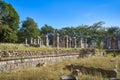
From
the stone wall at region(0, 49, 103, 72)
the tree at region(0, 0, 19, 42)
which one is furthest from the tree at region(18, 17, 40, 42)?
the stone wall at region(0, 49, 103, 72)

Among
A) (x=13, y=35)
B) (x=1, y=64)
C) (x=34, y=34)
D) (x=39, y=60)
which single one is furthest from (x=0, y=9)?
(x=1, y=64)

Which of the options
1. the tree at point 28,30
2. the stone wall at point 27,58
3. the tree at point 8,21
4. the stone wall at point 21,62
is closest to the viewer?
the stone wall at point 21,62

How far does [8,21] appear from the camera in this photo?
50.6m

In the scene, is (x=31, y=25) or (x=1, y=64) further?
(x=31, y=25)

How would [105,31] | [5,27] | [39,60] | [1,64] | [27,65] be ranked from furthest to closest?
[105,31]
[5,27]
[39,60]
[27,65]
[1,64]

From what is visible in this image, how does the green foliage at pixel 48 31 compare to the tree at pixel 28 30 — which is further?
the green foliage at pixel 48 31

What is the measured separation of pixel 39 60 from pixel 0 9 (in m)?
34.0

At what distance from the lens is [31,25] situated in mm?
63906

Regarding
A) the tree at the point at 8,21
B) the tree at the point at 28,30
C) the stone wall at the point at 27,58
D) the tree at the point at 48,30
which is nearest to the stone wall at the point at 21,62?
the stone wall at the point at 27,58

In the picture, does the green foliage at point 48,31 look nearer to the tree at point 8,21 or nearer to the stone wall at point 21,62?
the tree at point 8,21

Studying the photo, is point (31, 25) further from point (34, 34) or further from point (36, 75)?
point (36, 75)

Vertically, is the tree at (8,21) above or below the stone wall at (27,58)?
above

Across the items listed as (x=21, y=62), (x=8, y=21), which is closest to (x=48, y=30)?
(x=8, y=21)

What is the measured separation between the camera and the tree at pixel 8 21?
45.0 meters
